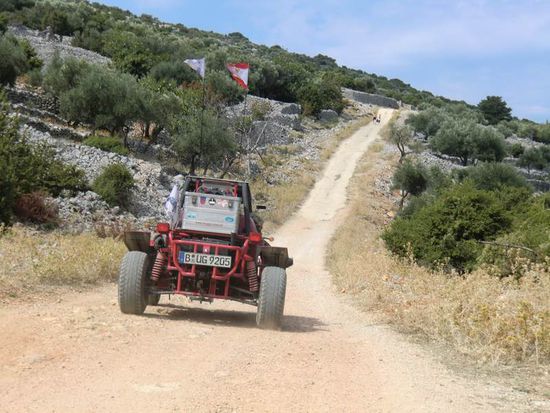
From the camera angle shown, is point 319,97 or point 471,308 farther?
point 319,97

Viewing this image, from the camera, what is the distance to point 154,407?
526 cm

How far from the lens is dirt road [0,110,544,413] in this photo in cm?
556

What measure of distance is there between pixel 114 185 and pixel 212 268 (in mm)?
16934

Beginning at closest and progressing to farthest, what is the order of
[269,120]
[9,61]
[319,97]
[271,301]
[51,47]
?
1. [271,301]
2. [9,61]
3. [51,47]
4. [269,120]
5. [319,97]

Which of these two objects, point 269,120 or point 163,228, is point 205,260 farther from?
point 269,120

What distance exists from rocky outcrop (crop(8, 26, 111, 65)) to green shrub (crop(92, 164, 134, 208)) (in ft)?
75.7

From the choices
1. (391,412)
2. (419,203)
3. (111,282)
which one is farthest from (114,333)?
(419,203)

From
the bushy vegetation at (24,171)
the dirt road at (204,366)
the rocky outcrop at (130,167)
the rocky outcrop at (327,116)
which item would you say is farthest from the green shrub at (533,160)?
the dirt road at (204,366)

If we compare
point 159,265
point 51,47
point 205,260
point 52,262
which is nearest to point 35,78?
point 51,47

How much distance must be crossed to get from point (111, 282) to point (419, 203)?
2724 cm

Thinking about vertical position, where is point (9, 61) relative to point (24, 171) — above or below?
above

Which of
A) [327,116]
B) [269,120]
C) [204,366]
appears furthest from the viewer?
[327,116]

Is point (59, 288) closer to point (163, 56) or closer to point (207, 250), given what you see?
point (207, 250)

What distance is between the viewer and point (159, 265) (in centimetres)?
992
